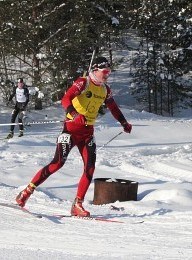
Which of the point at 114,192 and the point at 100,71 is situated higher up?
the point at 100,71

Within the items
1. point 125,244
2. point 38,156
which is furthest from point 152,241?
point 38,156

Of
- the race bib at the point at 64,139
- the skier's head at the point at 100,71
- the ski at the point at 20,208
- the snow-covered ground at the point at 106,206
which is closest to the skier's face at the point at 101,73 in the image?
the skier's head at the point at 100,71

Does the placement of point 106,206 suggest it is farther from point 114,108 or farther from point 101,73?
point 101,73

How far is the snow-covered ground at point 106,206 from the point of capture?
14.5 feet

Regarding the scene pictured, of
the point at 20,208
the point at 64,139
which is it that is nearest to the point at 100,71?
the point at 64,139

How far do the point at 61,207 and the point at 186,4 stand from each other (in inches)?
950

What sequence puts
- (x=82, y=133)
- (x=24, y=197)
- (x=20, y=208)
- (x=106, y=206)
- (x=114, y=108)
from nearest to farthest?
(x=20, y=208)
(x=24, y=197)
(x=82, y=133)
(x=114, y=108)
(x=106, y=206)

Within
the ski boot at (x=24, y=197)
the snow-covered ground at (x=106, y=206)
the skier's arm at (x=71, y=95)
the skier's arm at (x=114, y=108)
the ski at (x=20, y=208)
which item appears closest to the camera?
the snow-covered ground at (x=106, y=206)

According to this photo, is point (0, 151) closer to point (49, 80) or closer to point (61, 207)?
point (61, 207)

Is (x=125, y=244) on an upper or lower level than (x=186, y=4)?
lower

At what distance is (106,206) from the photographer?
23.3 feet

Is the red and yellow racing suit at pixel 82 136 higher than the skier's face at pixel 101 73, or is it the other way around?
the skier's face at pixel 101 73

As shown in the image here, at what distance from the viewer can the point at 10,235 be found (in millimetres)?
4883

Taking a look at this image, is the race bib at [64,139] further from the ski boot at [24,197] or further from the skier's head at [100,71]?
the skier's head at [100,71]
